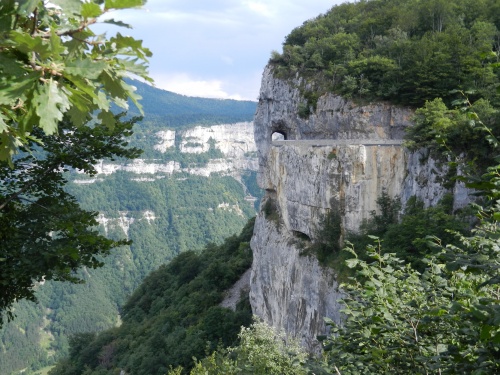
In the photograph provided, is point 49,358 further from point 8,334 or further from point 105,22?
point 105,22

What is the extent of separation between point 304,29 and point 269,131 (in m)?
8.08

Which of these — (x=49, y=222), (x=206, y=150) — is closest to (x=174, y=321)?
(x=49, y=222)

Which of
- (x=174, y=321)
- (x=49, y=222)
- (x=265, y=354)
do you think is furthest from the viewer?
(x=174, y=321)

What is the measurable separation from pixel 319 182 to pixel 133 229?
4475 inches

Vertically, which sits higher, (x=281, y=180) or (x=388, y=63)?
(x=388, y=63)

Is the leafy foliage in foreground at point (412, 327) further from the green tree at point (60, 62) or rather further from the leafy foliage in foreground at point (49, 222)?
the leafy foliage in foreground at point (49, 222)

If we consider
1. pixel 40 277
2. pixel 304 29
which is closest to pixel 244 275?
pixel 304 29

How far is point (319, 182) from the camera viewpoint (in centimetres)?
2108

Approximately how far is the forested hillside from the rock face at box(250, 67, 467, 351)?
6348cm

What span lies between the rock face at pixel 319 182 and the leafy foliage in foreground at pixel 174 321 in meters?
4.03

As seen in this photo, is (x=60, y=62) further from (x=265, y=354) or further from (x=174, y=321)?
(x=174, y=321)

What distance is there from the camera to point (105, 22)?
2.04 metres

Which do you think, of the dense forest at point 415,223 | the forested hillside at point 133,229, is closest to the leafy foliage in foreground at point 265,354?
the dense forest at point 415,223

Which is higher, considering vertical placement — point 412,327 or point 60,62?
point 60,62
